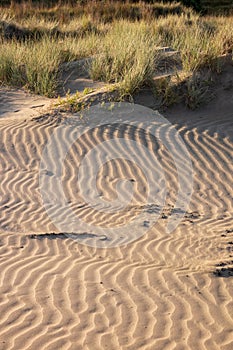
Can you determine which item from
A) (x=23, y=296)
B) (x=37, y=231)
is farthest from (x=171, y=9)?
(x=23, y=296)

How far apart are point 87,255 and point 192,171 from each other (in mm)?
2812

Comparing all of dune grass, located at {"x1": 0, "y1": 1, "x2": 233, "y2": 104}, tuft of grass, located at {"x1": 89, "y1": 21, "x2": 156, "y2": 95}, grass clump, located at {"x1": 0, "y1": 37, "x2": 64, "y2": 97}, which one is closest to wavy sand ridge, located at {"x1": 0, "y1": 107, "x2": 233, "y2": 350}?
tuft of grass, located at {"x1": 89, "y1": 21, "x2": 156, "y2": 95}

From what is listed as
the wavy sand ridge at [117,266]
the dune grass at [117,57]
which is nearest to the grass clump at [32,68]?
the dune grass at [117,57]

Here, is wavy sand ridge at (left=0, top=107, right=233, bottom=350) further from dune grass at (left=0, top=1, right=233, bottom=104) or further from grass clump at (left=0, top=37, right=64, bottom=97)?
grass clump at (left=0, top=37, right=64, bottom=97)

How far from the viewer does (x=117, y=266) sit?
5.15 metres

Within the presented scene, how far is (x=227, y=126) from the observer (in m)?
8.95

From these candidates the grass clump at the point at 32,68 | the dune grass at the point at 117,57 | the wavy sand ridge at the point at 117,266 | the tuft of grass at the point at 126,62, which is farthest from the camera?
the grass clump at the point at 32,68

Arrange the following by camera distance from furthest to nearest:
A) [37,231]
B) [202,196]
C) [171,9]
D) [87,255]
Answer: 1. [171,9]
2. [202,196]
3. [37,231]
4. [87,255]

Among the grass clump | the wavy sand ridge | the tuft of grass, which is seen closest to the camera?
the wavy sand ridge

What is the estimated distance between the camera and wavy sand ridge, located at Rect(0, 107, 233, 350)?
3.99 m

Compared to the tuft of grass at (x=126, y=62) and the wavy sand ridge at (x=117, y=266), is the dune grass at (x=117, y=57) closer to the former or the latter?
the tuft of grass at (x=126, y=62)

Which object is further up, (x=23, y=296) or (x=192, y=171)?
(x=23, y=296)

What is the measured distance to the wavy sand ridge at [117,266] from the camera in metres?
3.99

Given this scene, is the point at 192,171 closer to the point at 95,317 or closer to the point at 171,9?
the point at 95,317
